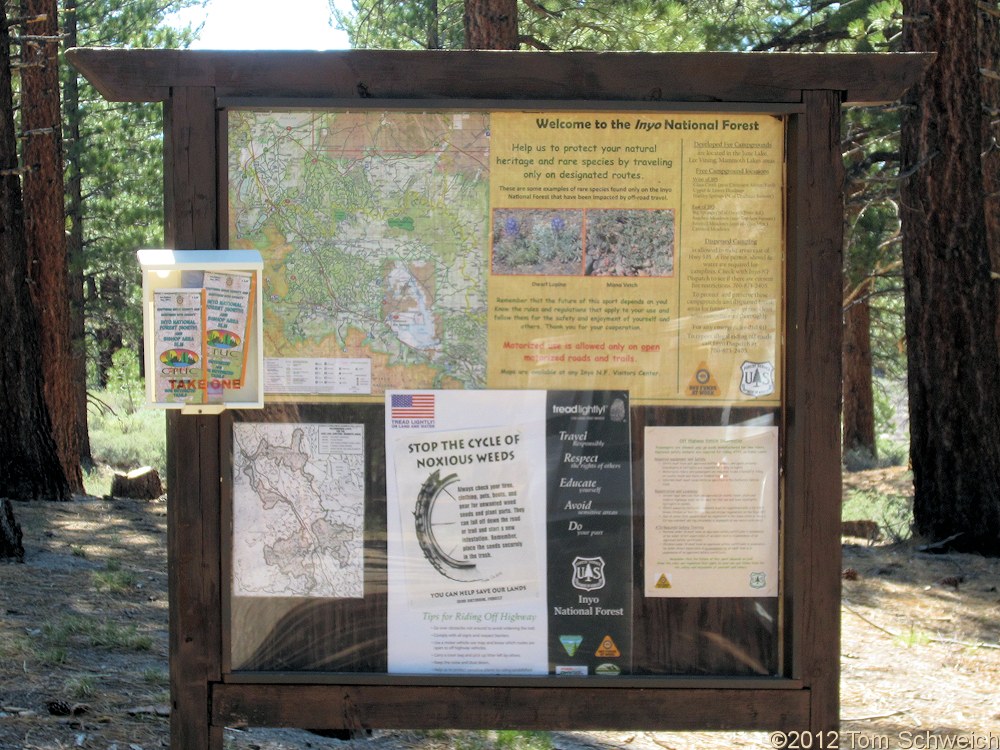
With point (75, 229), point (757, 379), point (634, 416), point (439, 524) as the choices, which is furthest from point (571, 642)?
point (75, 229)

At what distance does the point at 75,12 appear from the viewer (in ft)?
60.6

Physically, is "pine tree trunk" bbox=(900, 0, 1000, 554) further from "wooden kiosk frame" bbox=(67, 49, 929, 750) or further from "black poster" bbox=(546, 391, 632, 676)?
"black poster" bbox=(546, 391, 632, 676)

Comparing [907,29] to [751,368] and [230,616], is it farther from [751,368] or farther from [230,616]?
[230,616]

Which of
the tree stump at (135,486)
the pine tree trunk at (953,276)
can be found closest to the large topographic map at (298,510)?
the pine tree trunk at (953,276)

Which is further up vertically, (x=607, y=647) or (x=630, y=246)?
(x=630, y=246)

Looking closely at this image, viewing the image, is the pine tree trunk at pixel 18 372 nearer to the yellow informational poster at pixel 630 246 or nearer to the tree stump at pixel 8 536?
the tree stump at pixel 8 536

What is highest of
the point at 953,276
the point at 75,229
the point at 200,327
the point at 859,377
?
the point at 75,229

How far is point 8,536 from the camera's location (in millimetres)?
7145

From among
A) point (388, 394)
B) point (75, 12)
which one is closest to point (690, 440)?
point (388, 394)

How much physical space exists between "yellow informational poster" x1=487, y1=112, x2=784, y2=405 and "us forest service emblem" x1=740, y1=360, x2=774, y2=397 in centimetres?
1

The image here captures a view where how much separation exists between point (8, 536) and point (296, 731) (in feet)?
12.5

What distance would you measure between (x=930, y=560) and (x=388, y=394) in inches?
240

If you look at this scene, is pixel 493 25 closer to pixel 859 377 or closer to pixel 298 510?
pixel 298 510

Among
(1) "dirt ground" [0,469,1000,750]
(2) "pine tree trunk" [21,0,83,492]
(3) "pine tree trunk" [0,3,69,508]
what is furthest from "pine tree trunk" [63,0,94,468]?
(1) "dirt ground" [0,469,1000,750]
